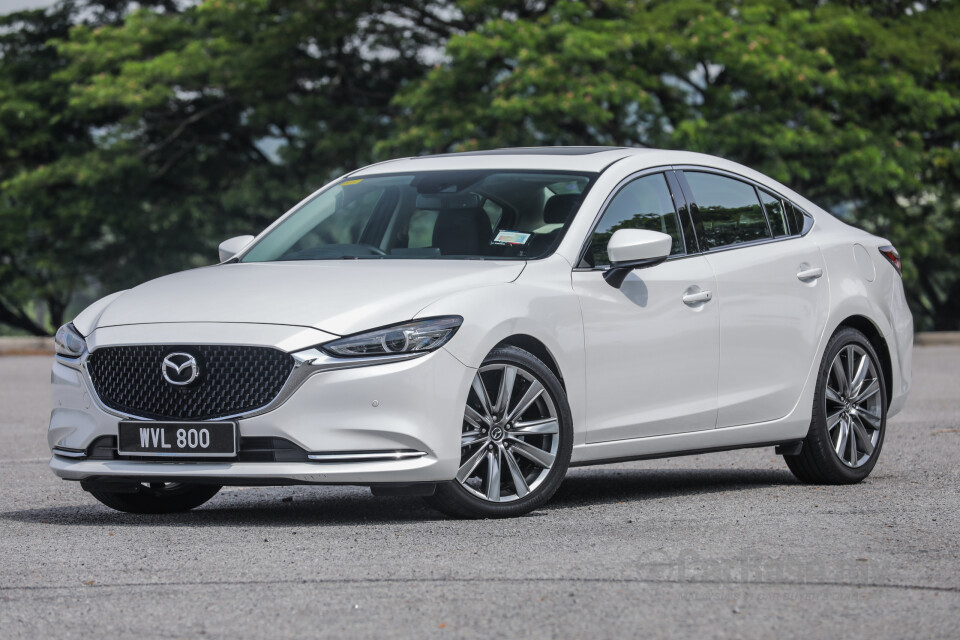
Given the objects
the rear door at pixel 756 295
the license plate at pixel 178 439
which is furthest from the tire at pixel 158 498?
the rear door at pixel 756 295

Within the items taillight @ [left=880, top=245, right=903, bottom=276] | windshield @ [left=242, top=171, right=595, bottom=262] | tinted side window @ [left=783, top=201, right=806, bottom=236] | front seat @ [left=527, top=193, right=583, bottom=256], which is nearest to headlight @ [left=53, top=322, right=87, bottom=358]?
windshield @ [left=242, top=171, right=595, bottom=262]

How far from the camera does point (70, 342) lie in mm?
7020

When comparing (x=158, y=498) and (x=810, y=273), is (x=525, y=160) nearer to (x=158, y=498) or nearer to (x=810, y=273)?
(x=810, y=273)

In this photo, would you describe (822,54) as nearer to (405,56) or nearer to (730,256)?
(405,56)

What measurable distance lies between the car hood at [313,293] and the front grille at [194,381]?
0.14 m

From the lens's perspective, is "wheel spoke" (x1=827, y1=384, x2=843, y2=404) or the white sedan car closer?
the white sedan car

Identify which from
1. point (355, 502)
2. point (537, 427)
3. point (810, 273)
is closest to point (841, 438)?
point (810, 273)

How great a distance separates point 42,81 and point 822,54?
18.0 meters

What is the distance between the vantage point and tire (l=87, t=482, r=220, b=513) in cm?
739

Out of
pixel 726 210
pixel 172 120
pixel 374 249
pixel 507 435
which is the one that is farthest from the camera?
pixel 172 120

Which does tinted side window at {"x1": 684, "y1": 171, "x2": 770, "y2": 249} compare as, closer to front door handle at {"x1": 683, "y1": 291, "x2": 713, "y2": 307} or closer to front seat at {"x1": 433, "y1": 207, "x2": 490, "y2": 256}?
front door handle at {"x1": 683, "y1": 291, "x2": 713, "y2": 307}

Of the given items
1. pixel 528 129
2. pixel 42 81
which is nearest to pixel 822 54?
pixel 528 129

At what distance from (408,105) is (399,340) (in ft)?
86.7

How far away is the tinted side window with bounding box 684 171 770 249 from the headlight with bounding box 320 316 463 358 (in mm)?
2069
